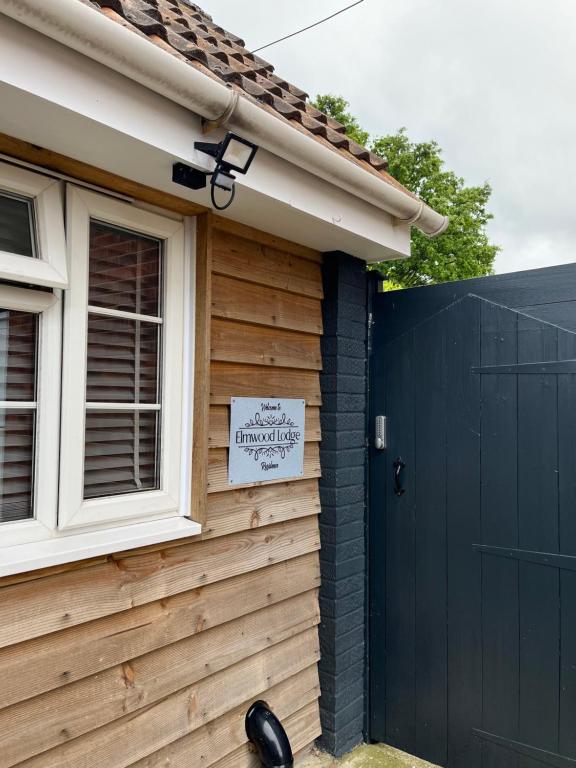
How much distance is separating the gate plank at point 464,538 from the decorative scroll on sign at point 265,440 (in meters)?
0.70

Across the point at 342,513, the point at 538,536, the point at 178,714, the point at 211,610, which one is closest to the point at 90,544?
the point at 211,610

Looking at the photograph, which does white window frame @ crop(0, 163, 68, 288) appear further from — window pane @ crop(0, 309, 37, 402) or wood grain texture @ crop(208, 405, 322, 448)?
wood grain texture @ crop(208, 405, 322, 448)

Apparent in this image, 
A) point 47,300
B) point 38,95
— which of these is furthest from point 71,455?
point 38,95

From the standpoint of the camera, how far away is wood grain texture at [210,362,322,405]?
79.4 inches

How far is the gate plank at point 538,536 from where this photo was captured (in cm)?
214

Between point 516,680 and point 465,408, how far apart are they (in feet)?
3.79

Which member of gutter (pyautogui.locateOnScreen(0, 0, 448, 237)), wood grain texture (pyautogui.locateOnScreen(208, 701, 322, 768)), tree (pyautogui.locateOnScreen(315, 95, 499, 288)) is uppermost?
tree (pyautogui.locateOnScreen(315, 95, 499, 288))

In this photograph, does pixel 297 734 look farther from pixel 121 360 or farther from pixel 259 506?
pixel 121 360

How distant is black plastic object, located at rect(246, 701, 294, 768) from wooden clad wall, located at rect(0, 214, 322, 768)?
43 mm

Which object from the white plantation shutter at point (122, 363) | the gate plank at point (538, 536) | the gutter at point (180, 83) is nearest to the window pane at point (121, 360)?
the white plantation shutter at point (122, 363)

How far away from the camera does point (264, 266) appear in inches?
87.2

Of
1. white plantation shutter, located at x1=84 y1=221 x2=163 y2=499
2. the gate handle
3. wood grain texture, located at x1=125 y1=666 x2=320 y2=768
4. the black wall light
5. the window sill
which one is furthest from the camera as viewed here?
the gate handle

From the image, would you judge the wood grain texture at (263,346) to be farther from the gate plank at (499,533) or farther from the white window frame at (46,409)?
the gate plank at (499,533)

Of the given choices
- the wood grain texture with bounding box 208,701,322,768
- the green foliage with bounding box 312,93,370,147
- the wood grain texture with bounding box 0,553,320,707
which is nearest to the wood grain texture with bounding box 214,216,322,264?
the wood grain texture with bounding box 0,553,320,707
